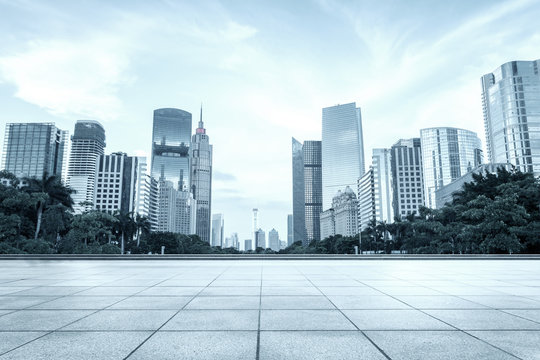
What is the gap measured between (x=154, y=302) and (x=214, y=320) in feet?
7.66

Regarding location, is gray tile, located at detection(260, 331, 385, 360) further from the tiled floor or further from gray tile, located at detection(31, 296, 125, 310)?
gray tile, located at detection(31, 296, 125, 310)

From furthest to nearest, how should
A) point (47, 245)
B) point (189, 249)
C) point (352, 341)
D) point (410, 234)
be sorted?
point (189, 249), point (410, 234), point (47, 245), point (352, 341)

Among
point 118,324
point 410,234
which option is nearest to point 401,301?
point 118,324

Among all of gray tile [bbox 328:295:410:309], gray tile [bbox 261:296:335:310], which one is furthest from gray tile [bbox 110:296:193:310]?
gray tile [bbox 328:295:410:309]

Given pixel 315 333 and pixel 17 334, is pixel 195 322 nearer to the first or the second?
pixel 315 333

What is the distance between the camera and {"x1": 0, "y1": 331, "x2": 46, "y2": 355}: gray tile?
4.45 meters

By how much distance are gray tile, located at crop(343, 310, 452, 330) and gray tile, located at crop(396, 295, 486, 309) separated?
0.76 metres

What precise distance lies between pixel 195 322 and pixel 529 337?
15.0 ft

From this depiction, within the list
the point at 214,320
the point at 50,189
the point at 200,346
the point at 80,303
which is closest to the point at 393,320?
the point at 214,320

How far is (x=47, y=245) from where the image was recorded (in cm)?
4266

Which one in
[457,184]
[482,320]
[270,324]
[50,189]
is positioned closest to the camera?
[270,324]

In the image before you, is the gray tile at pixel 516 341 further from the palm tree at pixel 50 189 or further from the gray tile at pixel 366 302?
the palm tree at pixel 50 189

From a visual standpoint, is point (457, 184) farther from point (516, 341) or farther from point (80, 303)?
point (80, 303)

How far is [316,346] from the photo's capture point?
14.6 feet
